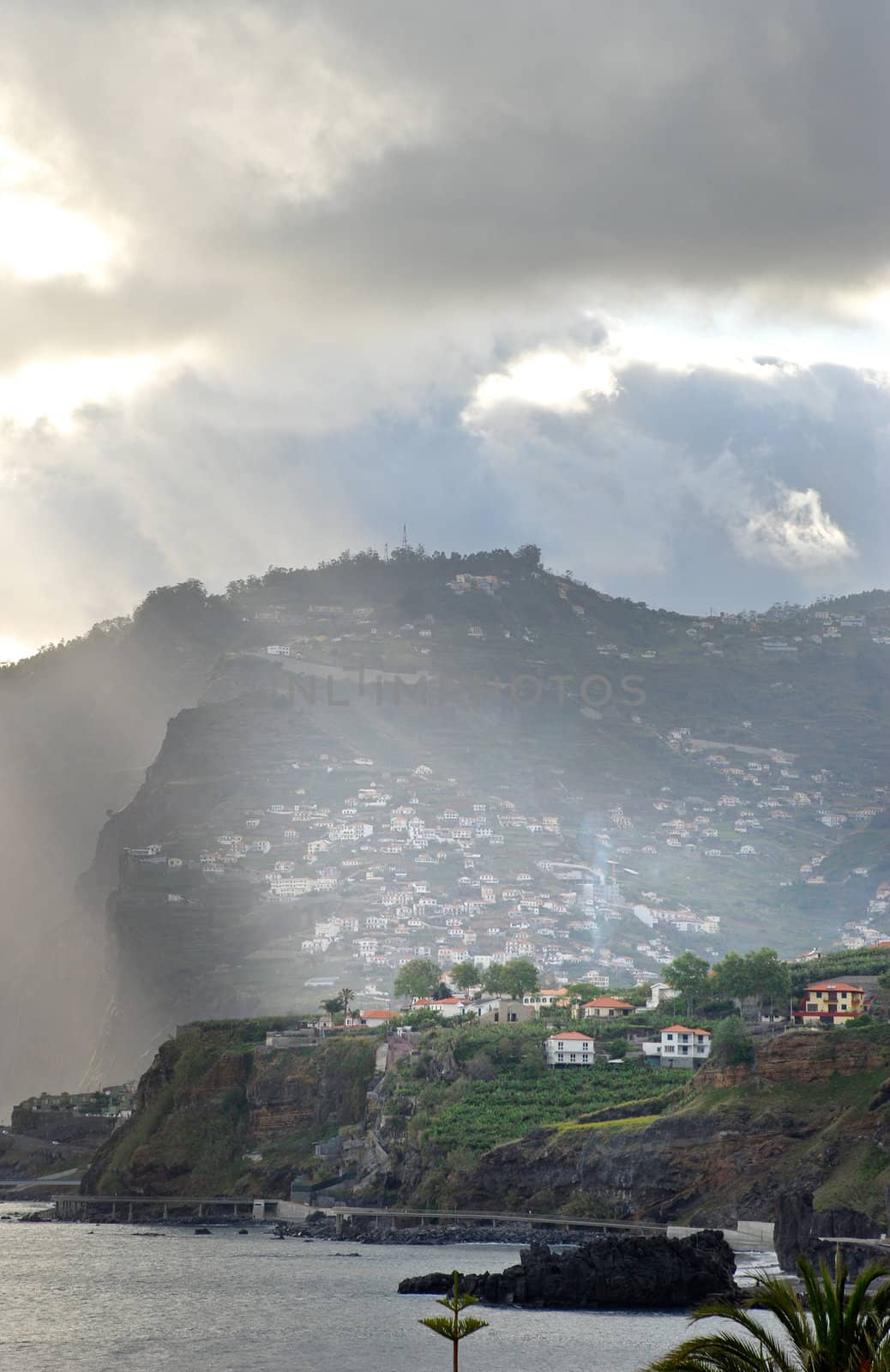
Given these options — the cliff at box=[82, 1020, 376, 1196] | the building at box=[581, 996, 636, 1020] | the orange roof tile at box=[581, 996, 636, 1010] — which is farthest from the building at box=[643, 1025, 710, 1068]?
the cliff at box=[82, 1020, 376, 1196]

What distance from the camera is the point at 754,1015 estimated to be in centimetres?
16638

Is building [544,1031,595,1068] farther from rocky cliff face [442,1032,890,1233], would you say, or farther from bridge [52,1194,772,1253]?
bridge [52,1194,772,1253]

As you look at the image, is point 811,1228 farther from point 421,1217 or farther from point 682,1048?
point 682,1048

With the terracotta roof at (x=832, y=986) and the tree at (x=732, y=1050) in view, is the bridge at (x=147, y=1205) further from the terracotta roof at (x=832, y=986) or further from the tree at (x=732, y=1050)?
the terracotta roof at (x=832, y=986)

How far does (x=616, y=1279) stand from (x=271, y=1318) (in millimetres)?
16447

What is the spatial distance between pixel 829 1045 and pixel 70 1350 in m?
61.2

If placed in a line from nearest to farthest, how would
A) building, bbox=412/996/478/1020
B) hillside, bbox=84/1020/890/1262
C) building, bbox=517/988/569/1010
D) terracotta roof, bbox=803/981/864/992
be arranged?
hillside, bbox=84/1020/890/1262, terracotta roof, bbox=803/981/864/992, building, bbox=412/996/478/1020, building, bbox=517/988/569/1010

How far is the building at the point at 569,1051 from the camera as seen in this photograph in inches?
Result: 6304

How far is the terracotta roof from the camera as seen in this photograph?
161 meters

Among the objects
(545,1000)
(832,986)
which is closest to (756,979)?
(832,986)

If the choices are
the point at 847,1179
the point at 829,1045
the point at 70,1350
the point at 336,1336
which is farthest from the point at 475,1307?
the point at 829,1045

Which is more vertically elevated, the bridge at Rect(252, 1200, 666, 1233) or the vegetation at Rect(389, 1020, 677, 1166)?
the vegetation at Rect(389, 1020, 677, 1166)

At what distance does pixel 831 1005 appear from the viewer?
160 m

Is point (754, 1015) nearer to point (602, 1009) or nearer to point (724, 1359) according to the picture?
point (602, 1009)
